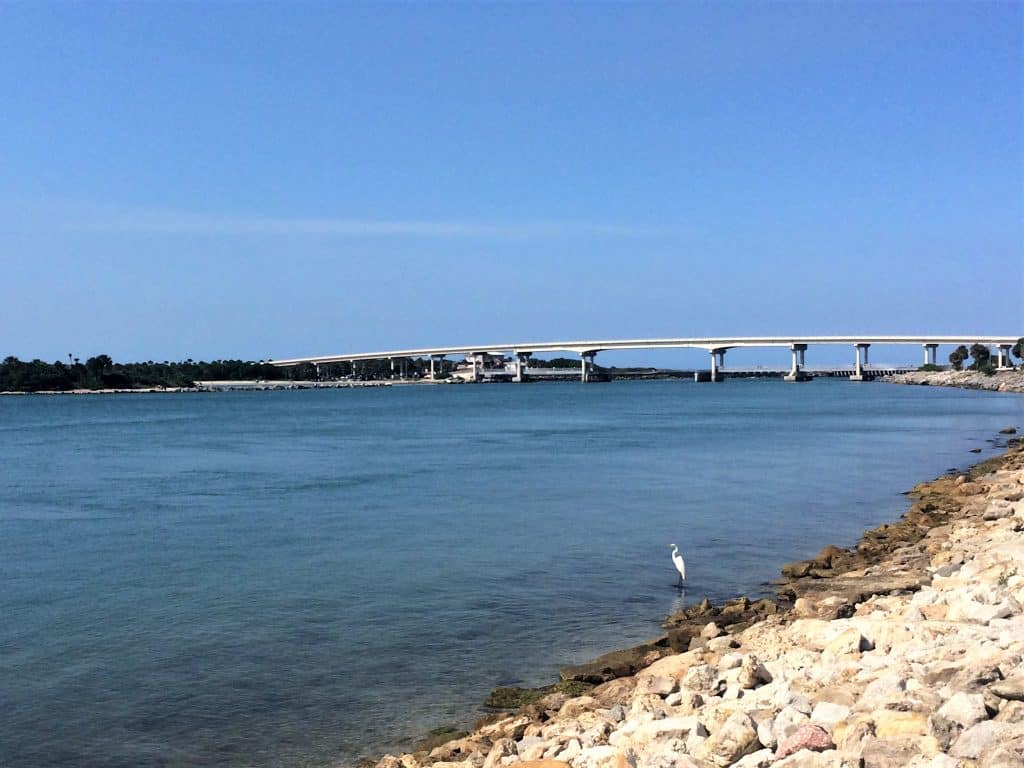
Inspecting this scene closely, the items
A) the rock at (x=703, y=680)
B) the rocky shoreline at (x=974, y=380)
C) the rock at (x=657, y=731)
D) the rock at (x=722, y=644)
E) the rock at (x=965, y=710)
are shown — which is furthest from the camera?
the rocky shoreline at (x=974, y=380)

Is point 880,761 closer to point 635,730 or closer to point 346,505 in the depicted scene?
point 635,730

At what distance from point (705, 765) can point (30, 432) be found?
243 feet

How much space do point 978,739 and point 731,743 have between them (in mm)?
1621

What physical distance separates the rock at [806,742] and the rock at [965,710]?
0.74 metres

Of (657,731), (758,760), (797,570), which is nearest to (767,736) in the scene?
(758,760)

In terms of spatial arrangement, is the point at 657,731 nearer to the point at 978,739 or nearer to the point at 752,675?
the point at 752,675

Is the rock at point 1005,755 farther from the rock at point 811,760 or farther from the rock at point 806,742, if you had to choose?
the rock at point 806,742

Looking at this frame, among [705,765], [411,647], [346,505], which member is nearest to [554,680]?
[411,647]

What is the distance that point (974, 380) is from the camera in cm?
12288

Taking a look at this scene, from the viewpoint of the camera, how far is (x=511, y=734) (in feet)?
30.1

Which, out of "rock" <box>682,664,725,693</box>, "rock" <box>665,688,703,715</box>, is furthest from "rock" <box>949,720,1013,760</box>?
"rock" <box>682,664,725,693</box>

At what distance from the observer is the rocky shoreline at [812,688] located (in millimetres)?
6297

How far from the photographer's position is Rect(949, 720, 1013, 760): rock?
5.78 meters

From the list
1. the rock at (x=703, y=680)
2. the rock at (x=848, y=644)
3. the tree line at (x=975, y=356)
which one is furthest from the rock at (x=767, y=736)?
the tree line at (x=975, y=356)
